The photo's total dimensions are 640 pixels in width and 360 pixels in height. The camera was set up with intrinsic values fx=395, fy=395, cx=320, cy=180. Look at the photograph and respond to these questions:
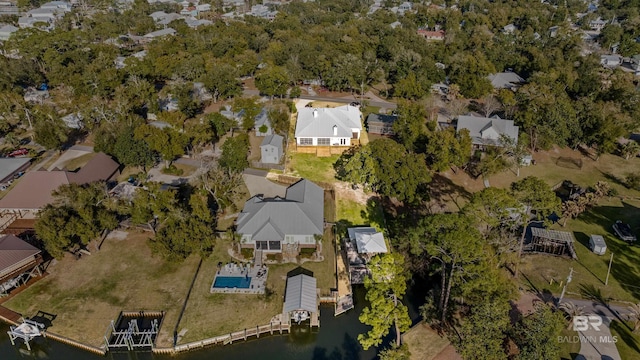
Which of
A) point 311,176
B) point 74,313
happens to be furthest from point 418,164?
point 74,313

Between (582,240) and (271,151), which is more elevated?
(271,151)

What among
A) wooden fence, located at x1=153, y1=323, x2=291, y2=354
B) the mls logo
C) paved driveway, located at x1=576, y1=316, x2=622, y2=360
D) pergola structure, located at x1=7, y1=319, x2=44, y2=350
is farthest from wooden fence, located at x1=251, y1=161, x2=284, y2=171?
paved driveway, located at x1=576, y1=316, x2=622, y2=360

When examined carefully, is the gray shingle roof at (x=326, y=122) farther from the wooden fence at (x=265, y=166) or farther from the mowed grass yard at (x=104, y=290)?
the mowed grass yard at (x=104, y=290)

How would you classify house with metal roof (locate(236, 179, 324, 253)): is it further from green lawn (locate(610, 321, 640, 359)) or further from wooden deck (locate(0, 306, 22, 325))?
green lawn (locate(610, 321, 640, 359))

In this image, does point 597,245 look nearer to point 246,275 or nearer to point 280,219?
point 280,219

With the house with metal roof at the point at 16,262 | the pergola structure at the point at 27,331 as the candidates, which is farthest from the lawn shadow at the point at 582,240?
the house with metal roof at the point at 16,262

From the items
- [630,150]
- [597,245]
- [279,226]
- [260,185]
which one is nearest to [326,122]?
[260,185]
